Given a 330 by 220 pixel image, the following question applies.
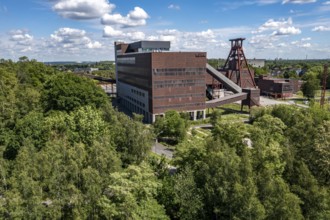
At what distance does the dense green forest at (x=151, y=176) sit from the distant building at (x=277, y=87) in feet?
280

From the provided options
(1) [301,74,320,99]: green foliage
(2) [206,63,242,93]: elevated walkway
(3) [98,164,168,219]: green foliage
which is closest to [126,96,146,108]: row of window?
(2) [206,63,242,93]: elevated walkway

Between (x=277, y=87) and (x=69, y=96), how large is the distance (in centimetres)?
9727

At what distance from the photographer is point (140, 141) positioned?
36.7 m

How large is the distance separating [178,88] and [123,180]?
54.2m

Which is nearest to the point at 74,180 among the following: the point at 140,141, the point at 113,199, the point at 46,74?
the point at 113,199

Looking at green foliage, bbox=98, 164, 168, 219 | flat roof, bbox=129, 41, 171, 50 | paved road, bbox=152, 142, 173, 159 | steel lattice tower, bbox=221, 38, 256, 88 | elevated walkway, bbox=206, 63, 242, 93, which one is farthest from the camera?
steel lattice tower, bbox=221, 38, 256, 88

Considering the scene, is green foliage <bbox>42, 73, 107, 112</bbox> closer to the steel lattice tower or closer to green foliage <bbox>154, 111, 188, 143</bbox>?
green foliage <bbox>154, 111, 188, 143</bbox>

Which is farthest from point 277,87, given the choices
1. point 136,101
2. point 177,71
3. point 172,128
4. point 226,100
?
point 172,128

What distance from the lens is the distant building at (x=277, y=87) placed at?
120 meters

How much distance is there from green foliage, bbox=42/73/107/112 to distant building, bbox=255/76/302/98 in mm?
88268

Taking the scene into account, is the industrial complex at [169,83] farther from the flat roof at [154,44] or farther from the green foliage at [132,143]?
the green foliage at [132,143]

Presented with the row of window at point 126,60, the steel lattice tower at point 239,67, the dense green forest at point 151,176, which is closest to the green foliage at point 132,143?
the dense green forest at point 151,176

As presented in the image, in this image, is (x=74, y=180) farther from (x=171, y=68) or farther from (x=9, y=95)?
(x=171, y=68)

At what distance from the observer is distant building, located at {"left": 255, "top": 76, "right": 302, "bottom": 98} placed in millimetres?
119994
